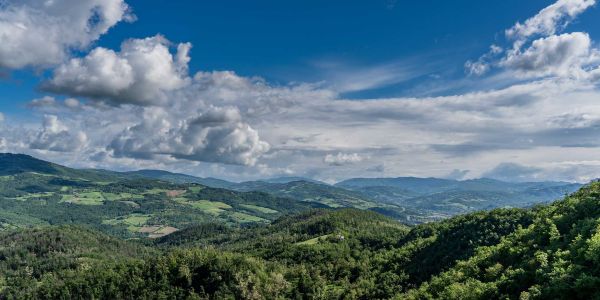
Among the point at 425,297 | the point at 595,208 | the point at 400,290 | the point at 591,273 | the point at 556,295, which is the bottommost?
the point at 400,290

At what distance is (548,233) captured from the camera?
11488 cm

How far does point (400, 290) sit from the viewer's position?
19838 cm

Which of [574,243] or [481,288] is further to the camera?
[481,288]

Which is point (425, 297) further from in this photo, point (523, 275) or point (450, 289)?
point (523, 275)

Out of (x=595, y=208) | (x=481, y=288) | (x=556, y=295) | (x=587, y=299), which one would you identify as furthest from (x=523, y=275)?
(x=595, y=208)

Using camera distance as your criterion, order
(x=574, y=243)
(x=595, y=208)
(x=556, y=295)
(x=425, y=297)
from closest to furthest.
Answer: (x=556, y=295)
(x=574, y=243)
(x=595, y=208)
(x=425, y=297)

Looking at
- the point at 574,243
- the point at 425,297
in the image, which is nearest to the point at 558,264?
the point at 574,243

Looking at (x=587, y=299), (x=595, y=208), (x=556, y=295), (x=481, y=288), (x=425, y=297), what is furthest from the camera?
(x=425, y=297)

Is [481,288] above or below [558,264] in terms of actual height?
below

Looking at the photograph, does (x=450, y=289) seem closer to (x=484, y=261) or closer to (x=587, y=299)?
(x=484, y=261)

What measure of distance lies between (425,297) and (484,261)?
21.3m

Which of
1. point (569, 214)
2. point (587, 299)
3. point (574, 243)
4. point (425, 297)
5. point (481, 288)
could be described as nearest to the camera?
point (587, 299)

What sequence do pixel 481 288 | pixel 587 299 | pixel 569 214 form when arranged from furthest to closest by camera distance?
pixel 569 214 < pixel 481 288 < pixel 587 299

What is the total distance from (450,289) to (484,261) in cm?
2071
